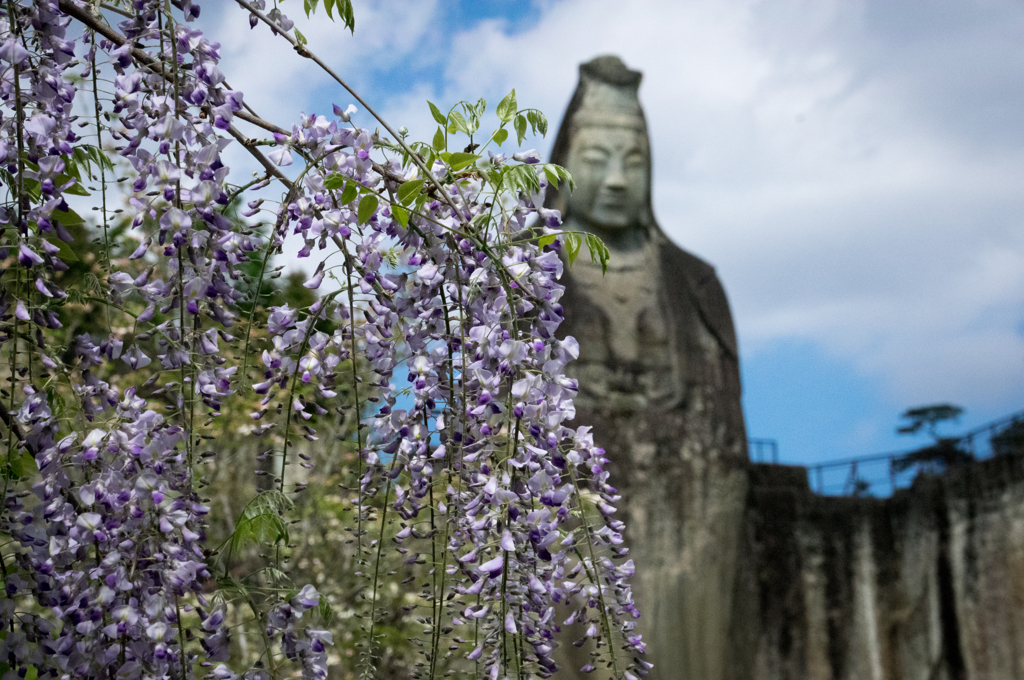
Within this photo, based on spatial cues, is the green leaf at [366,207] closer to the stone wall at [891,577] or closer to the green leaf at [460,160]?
the green leaf at [460,160]

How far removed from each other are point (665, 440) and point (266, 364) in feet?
15.9

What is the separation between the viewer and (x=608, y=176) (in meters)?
6.58

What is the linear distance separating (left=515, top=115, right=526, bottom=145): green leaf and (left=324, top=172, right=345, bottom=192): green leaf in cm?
27

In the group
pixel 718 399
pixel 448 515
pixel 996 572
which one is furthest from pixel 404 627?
pixel 448 515

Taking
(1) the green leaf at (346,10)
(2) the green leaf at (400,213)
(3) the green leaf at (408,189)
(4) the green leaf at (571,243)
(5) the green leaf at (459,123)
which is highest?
(1) the green leaf at (346,10)

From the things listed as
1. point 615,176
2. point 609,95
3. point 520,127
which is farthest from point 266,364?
point 609,95

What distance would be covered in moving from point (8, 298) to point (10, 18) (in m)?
0.42

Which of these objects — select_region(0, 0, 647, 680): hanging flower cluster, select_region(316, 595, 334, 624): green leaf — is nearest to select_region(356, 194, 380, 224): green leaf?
select_region(0, 0, 647, 680): hanging flower cluster

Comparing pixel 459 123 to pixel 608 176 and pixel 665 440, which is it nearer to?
pixel 665 440

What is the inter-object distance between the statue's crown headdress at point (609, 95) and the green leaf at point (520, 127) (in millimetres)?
5206

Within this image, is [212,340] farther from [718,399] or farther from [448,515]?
[718,399]

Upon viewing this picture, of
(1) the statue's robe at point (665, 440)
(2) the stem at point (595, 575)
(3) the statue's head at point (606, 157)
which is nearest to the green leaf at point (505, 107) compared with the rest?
(2) the stem at point (595, 575)

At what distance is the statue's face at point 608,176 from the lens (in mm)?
6594

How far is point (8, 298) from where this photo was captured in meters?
1.60
